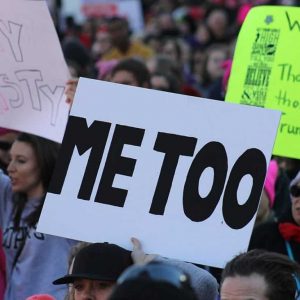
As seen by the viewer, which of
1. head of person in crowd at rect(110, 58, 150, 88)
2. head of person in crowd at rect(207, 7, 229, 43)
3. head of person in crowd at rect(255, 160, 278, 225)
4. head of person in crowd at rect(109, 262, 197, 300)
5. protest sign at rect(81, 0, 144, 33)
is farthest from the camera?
protest sign at rect(81, 0, 144, 33)

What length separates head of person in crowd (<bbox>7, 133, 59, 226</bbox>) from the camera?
564 centimetres

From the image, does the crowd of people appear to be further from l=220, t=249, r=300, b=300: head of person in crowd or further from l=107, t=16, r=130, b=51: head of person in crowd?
l=107, t=16, r=130, b=51: head of person in crowd

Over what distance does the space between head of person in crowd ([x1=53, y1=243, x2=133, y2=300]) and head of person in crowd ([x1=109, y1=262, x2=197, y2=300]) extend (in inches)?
52.3

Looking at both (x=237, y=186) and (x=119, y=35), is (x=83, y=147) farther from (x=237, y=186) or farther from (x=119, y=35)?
(x=119, y=35)

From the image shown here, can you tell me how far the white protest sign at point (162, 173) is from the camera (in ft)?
13.1

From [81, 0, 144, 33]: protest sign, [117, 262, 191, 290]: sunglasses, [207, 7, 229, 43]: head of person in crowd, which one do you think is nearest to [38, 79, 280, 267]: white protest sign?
[117, 262, 191, 290]: sunglasses

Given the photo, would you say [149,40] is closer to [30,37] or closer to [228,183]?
[30,37]

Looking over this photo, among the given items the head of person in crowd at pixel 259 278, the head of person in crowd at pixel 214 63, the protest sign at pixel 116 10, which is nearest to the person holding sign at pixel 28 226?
the head of person in crowd at pixel 259 278

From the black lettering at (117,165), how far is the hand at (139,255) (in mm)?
154

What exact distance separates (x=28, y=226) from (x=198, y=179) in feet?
5.49

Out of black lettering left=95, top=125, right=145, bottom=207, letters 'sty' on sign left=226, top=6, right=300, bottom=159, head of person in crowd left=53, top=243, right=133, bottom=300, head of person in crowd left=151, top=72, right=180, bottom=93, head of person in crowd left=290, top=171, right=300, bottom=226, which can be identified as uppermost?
head of person in crowd left=151, top=72, right=180, bottom=93

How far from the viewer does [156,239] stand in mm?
4020

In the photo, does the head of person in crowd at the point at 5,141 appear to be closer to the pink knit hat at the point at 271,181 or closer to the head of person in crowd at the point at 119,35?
the pink knit hat at the point at 271,181

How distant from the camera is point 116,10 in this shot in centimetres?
1627
